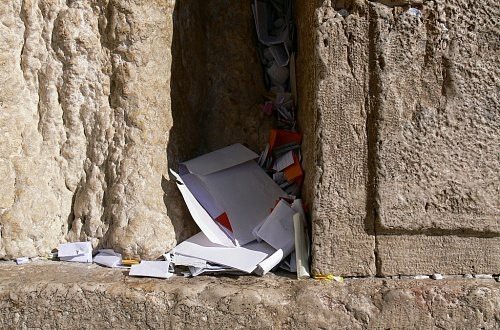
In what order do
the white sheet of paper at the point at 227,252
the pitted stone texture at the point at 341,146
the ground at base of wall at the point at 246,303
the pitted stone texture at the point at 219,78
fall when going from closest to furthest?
the ground at base of wall at the point at 246,303 → the pitted stone texture at the point at 341,146 → the white sheet of paper at the point at 227,252 → the pitted stone texture at the point at 219,78

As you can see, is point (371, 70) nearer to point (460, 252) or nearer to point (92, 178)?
point (460, 252)

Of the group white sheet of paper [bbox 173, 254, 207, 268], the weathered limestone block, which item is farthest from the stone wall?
white sheet of paper [bbox 173, 254, 207, 268]

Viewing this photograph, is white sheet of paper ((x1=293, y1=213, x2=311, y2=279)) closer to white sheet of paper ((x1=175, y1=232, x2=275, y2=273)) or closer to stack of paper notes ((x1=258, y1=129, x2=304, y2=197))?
white sheet of paper ((x1=175, y1=232, x2=275, y2=273))

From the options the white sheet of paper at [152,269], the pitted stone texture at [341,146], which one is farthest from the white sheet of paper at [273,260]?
the white sheet of paper at [152,269]

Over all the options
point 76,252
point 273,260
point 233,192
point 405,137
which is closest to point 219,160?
point 233,192

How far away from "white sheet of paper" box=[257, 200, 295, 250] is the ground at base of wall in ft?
0.57

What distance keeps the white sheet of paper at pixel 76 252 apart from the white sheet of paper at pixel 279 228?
0.68 meters

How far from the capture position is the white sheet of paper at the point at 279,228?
92.0 inches

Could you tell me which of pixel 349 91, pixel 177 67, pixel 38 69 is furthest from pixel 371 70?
pixel 38 69

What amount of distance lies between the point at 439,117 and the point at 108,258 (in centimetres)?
135

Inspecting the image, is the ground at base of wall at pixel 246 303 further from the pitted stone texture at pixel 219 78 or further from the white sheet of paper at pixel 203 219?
the pitted stone texture at pixel 219 78

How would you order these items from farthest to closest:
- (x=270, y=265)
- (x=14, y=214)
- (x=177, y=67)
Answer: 1. (x=177, y=67)
2. (x=14, y=214)
3. (x=270, y=265)

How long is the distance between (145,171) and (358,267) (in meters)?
0.91

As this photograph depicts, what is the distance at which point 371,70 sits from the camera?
215 centimetres
